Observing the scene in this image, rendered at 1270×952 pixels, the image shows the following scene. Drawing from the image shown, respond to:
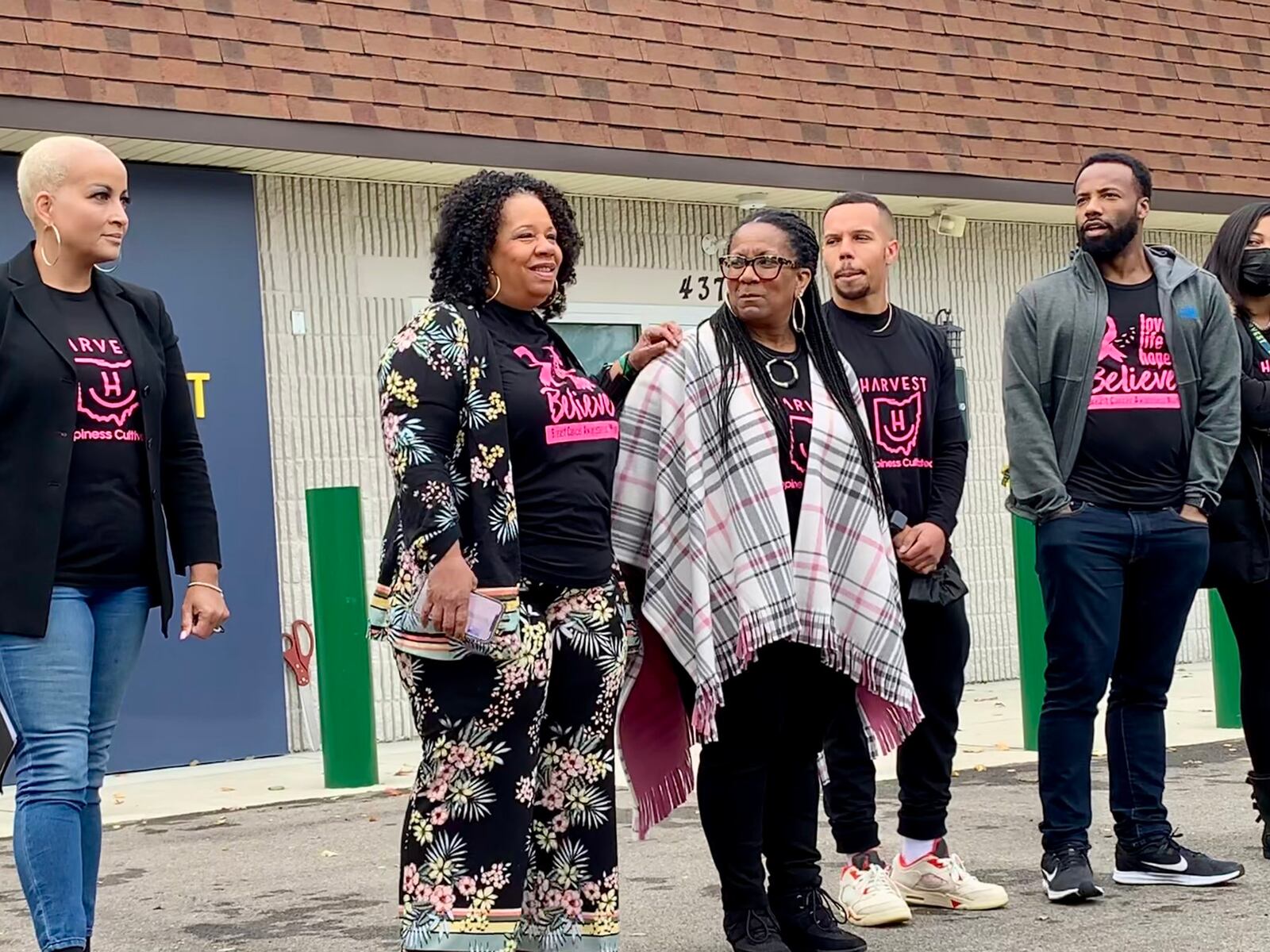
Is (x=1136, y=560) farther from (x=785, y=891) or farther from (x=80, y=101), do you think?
(x=80, y=101)

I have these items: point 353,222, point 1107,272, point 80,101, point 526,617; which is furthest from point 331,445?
point 526,617

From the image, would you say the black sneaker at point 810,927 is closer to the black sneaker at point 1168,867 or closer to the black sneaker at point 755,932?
the black sneaker at point 755,932

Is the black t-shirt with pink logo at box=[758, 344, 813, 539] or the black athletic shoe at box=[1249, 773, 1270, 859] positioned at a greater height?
the black t-shirt with pink logo at box=[758, 344, 813, 539]

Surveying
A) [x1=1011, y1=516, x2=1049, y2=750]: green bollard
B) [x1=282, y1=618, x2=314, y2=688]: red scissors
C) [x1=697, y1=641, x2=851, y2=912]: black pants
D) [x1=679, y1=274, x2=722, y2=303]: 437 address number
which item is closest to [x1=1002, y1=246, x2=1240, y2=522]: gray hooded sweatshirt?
[x1=697, y1=641, x2=851, y2=912]: black pants

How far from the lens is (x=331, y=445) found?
10.0 metres

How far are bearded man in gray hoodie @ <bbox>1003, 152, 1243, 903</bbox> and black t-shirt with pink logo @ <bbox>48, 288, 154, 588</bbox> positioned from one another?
8.49 ft

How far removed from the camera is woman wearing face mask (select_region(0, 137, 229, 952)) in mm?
4258

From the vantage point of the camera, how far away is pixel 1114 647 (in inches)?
220

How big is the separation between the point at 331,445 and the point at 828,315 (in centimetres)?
495

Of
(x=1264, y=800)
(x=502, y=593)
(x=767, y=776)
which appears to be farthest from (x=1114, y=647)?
(x=502, y=593)

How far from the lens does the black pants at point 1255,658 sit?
236 inches

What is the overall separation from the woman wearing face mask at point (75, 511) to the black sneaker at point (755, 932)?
4.89 feet

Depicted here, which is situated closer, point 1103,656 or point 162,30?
point 1103,656

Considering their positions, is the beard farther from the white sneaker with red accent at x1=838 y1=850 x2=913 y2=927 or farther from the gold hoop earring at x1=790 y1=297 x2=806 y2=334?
the white sneaker with red accent at x1=838 y1=850 x2=913 y2=927
